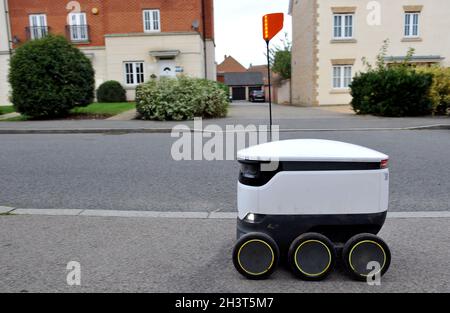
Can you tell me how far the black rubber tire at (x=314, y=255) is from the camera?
2855 millimetres

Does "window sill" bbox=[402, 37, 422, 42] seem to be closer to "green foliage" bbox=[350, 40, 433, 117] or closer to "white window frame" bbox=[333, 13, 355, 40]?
"white window frame" bbox=[333, 13, 355, 40]

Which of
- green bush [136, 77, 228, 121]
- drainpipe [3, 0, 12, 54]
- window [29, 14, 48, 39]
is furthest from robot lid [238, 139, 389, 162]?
drainpipe [3, 0, 12, 54]

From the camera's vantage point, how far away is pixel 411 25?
28.3 metres

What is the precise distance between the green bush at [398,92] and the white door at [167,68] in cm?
1543

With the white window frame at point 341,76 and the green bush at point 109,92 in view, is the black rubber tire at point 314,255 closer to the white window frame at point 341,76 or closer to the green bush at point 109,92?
the green bush at point 109,92

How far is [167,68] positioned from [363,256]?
27.7 m

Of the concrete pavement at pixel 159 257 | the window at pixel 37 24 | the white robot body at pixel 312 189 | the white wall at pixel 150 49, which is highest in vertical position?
the window at pixel 37 24

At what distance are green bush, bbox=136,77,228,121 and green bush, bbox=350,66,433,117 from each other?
6.58 meters

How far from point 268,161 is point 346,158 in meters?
0.54

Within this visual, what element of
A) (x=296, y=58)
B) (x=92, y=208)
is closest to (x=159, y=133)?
(x=92, y=208)

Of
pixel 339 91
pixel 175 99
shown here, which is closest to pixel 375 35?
pixel 339 91

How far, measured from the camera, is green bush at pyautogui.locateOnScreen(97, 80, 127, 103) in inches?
1075

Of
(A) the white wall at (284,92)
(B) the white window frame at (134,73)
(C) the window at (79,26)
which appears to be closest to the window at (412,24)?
(A) the white wall at (284,92)
